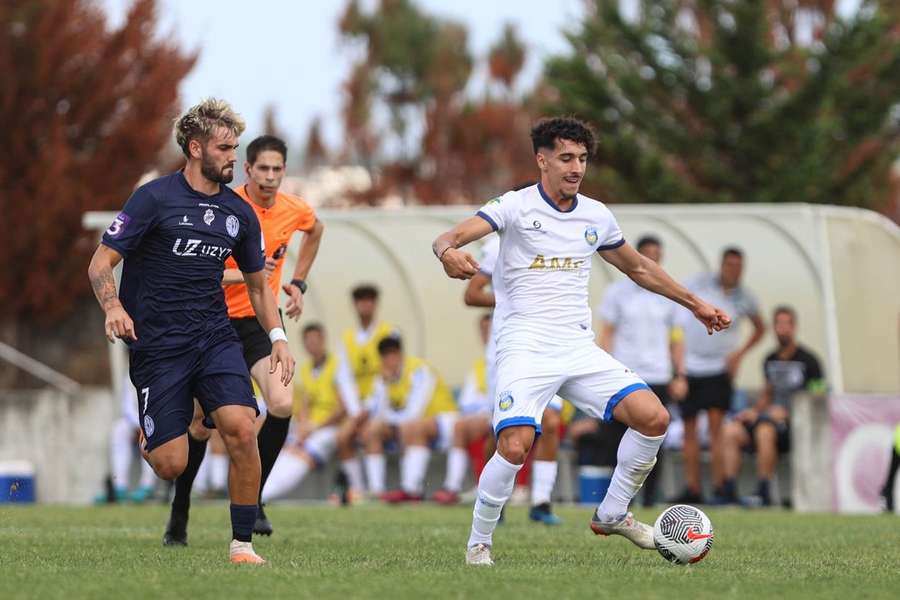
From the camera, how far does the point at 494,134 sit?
36.8 meters

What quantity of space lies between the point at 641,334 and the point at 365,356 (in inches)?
136

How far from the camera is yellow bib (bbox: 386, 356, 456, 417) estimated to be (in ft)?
59.7

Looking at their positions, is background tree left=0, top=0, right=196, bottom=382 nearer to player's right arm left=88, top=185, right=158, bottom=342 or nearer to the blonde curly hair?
the blonde curly hair

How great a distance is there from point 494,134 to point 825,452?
20.7 meters

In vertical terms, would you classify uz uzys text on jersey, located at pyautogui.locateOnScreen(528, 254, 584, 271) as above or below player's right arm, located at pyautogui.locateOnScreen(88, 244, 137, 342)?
above

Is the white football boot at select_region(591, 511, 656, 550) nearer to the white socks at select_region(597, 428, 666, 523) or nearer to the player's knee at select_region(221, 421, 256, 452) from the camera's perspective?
the white socks at select_region(597, 428, 666, 523)

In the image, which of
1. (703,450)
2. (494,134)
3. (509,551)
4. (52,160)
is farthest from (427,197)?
(509,551)

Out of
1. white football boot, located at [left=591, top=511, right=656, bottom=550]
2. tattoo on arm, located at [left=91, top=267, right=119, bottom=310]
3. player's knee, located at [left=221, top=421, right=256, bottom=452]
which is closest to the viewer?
tattoo on arm, located at [left=91, top=267, right=119, bottom=310]

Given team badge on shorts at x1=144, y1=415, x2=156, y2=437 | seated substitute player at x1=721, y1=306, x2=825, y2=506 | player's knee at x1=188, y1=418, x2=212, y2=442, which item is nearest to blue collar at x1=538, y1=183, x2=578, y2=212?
team badge on shorts at x1=144, y1=415, x2=156, y2=437

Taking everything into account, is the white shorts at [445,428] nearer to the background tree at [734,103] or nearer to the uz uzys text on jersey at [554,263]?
the uz uzys text on jersey at [554,263]

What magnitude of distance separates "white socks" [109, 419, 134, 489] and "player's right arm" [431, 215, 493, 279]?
1056 centimetres

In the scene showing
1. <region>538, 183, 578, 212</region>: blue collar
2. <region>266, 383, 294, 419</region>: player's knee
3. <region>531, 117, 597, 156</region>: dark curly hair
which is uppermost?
<region>531, 117, 597, 156</region>: dark curly hair

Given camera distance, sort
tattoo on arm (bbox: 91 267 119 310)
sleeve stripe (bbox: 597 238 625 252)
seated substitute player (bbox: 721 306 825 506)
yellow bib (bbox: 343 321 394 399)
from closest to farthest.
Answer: tattoo on arm (bbox: 91 267 119 310)
sleeve stripe (bbox: 597 238 625 252)
seated substitute player (bbox: 721 306 825 506)
yellow bib (bbox: 343 321 394 399)

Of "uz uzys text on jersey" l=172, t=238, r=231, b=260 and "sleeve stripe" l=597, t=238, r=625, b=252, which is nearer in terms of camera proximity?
"uz uzys text on jersey" l=172, t=238, r=231, b=260
